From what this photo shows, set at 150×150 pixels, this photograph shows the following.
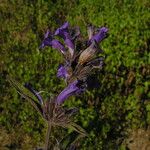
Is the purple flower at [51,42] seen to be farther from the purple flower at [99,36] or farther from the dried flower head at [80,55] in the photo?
the purple flower at [99,36]

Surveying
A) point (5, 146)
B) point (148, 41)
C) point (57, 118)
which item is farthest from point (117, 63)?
point (57, 118)

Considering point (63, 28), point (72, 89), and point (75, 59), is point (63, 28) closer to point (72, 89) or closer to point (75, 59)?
point (75, 59)

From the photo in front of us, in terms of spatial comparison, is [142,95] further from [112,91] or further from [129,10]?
[129,10]

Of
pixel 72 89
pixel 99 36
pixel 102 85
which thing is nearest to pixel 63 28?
pixel 99 36

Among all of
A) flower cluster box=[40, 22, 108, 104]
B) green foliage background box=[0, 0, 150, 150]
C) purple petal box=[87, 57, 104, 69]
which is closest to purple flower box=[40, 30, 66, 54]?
flower cluster box=[40, 22, 108, 104]

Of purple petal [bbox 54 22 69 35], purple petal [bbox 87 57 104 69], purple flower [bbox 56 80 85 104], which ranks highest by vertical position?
purple petal [bbox 54 22 69 35]

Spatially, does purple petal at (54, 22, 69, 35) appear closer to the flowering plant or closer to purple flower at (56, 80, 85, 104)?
the flowering plant

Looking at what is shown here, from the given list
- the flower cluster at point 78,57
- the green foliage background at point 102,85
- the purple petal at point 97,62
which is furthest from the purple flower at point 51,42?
the green foliage background at point 102,85

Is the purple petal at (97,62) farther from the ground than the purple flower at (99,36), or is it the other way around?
the purple flower at (99,36)
